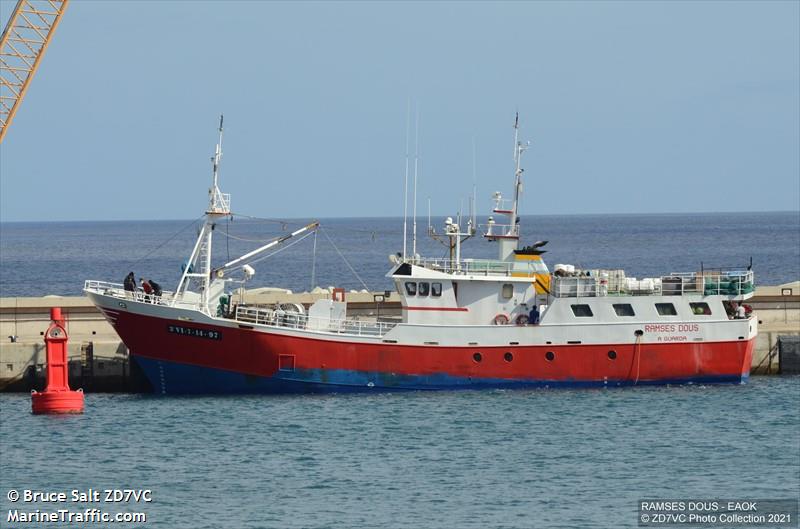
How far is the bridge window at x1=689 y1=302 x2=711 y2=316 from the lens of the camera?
44.8m

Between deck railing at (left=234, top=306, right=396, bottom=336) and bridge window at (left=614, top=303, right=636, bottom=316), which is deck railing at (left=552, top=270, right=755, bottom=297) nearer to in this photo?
bridge window at (left=614, top=303, right=636, bottom=316)

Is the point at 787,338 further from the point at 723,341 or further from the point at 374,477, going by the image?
the point at 374,477

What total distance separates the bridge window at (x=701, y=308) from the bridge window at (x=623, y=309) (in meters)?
2.07

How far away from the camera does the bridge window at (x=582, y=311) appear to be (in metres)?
43.9

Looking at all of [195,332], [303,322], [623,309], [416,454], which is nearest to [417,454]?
[416,454]

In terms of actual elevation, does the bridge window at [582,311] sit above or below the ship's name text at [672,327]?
above

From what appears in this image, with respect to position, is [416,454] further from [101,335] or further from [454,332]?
[101,335]

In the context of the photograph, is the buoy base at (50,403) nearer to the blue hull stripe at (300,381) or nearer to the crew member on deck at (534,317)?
the blue hull stripe at (300,381)

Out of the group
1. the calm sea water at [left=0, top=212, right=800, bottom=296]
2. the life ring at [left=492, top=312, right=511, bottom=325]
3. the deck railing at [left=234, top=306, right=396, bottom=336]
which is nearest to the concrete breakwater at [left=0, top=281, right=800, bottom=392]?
the deck railing at [left=234, top=306, right=396, bottom=336]

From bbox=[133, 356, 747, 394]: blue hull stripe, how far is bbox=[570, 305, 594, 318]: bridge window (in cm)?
209

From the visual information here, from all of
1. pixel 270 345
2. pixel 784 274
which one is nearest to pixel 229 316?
pixel 270 345

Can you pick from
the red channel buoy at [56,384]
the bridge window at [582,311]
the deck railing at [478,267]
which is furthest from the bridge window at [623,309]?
the red channel buoy at [56,384]

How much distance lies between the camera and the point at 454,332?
43.5m

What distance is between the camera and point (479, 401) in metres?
42.1
